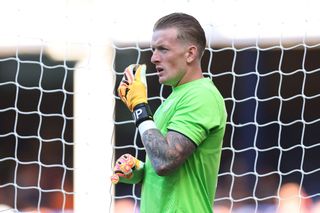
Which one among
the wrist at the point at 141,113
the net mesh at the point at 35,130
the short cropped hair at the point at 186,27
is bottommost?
the net mesh at the point at 35,130

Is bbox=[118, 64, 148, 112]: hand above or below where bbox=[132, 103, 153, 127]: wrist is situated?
above

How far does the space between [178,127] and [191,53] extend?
22cm

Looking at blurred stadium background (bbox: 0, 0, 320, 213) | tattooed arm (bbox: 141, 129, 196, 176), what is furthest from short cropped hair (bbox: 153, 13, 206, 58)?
blurred stadium background (bbox: 0, 0, 320, 213)

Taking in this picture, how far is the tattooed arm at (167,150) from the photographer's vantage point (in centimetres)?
171

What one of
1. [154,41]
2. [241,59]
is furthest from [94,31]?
[154,41]

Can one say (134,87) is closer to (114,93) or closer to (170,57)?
(170,57)

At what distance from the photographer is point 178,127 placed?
1.74m

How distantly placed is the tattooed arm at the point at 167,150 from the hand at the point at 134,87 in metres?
0.12

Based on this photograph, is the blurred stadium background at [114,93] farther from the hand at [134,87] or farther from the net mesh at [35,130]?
the hand at [134,87]

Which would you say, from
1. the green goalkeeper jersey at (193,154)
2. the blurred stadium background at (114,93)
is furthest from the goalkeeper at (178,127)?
the blurred stadium background at (114,93)

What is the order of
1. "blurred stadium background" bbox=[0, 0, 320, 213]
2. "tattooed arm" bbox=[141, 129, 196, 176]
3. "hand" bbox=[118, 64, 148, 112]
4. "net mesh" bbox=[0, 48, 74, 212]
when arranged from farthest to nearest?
1. "net mesh" bbox=[0, 48, 74, 212]
2. "blurred stadium background" bbox=[0, 0, 320, 213]
3. "hand" bbox=[118, 64, 148, 112]
4. "tattooed arm" bbox=[141, 129, 196, 176]

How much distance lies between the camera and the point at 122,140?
5070mm

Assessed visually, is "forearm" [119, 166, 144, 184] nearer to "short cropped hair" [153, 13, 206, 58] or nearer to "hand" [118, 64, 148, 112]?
"hand" [118, 64, 148, 112]

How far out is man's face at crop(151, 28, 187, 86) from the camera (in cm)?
185
